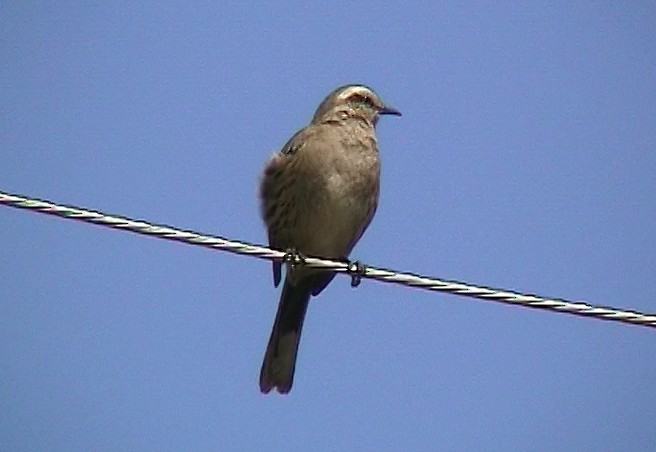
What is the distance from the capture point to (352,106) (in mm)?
8836

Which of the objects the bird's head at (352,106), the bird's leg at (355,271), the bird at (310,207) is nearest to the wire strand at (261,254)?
the bird's leg at (355,271)

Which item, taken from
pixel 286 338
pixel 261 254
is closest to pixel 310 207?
pixel 286 338

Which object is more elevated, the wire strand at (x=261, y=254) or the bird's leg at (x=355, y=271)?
the bird's leg at (x=355, y=271)

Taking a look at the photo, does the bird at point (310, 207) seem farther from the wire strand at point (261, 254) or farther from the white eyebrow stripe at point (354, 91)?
the wire strand at point (261, 254)

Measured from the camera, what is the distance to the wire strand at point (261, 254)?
508 centimetres

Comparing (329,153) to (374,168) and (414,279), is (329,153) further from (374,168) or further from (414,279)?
(414,279)

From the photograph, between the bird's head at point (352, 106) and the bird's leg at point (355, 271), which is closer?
the bird's leg at point (355, 271)

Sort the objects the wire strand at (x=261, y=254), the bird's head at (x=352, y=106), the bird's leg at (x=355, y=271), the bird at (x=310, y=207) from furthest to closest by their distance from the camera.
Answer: the bird's head at (x=352, y=106)
the bird at (x=310, y=207)
the bird's leg at (x=355, y=271)
the wire strand at (x=261, y=254)

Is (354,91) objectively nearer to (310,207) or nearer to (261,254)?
(310,207)

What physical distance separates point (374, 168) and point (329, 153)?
1.16 feet

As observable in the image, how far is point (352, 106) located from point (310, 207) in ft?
3.64

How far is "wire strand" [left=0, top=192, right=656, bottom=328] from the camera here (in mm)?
5082

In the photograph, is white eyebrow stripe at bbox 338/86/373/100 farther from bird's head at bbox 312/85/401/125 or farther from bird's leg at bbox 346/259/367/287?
bird's leg at bbox 346/259/367/287

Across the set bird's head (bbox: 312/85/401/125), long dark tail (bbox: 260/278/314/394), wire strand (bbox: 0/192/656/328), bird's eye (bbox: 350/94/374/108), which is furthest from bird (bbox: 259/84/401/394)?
wire strand (bbox: 0/192/656/328)
